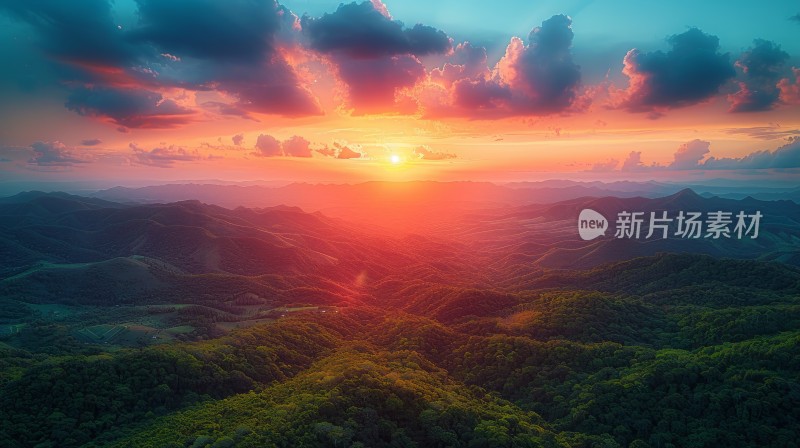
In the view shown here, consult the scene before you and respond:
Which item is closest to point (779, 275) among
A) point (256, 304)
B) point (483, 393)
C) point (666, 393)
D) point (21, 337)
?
point (666, 393)

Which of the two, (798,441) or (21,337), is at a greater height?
(798,441)

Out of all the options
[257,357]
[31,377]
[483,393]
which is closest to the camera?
[31,377]

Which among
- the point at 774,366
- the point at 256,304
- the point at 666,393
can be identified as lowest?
the point at 256,304

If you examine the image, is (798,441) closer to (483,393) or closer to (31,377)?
(483,393)

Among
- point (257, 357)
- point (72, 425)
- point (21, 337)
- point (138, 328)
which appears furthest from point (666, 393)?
point (21, 337)

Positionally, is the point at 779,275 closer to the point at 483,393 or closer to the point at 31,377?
the point at 483,393

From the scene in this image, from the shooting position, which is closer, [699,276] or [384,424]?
[384,424]

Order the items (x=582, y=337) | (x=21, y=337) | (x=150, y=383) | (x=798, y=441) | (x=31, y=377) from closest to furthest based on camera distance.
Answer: (x=798, y=441) → (x=31, y=377) → (x=150, y=383) → (x=582, y=337) → (x=21, y=337)
